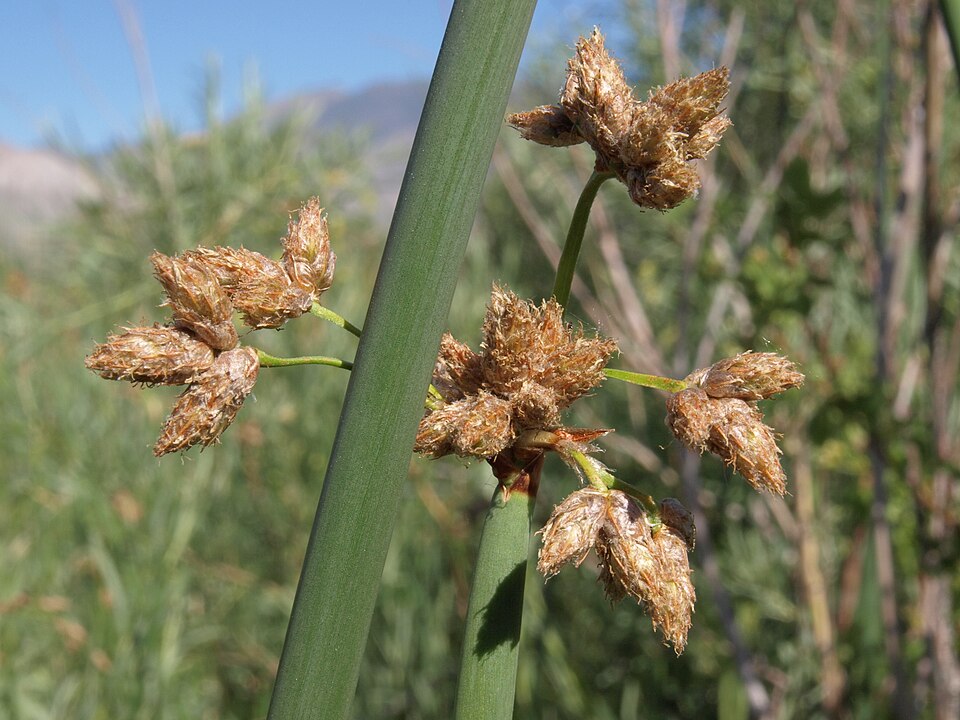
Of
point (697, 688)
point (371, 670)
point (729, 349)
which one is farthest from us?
point (371, 670)

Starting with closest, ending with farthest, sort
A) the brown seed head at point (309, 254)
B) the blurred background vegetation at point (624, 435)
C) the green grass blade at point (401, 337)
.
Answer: the green grass blade at point (401, 337), the brown seed head at point (309, 254), the blurred background vegetation at point (624, 435)

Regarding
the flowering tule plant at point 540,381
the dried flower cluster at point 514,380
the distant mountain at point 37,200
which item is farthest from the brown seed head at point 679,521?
the distant mountain at point 37,200

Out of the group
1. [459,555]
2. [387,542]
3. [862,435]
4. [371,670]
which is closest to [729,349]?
[862,435]

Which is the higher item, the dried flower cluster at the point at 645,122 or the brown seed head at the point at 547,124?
the brown seed head at the point at 547,124

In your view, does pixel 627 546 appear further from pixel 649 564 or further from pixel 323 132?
pixel 323 132

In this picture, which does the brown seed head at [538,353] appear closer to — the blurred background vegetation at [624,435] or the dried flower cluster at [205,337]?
the dried flower cluster at [205,337]

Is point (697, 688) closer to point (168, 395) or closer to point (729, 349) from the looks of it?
point (729, 349)
